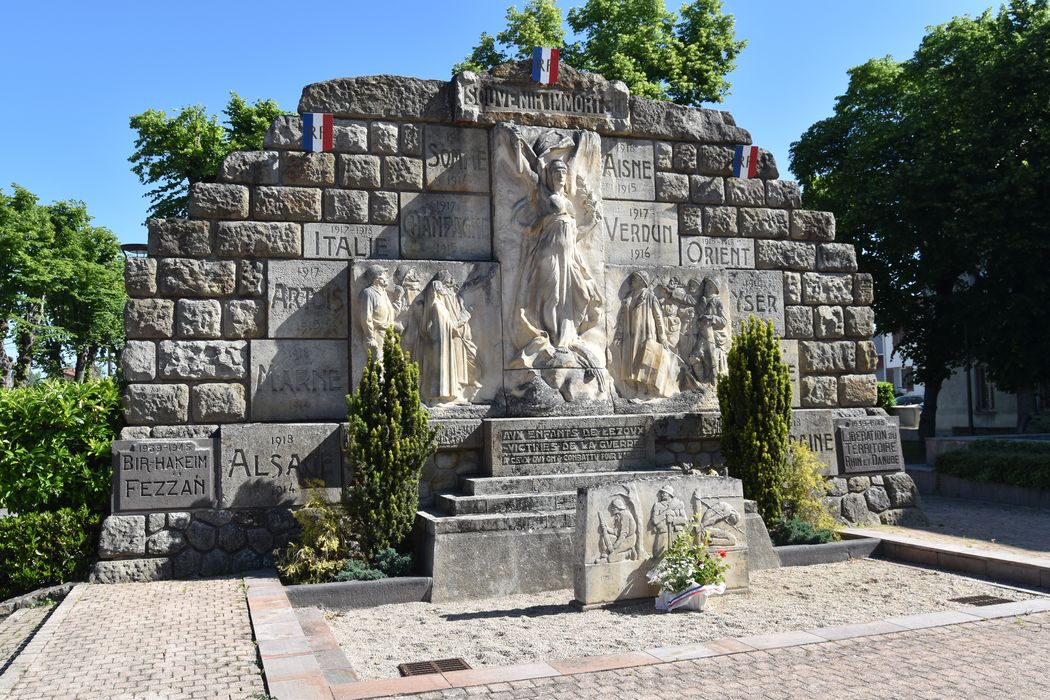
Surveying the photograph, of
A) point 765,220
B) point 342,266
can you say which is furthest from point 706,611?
point 765,220

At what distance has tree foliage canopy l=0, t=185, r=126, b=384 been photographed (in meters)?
27.2

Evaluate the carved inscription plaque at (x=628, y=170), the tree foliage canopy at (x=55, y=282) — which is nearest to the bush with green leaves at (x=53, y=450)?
the carved inscription plaque at (x=628, y=170)

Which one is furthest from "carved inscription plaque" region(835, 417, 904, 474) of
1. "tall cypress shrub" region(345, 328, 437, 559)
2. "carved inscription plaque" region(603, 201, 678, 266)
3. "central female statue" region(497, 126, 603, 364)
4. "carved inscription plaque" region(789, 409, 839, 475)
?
"tall cypress shrub" region(345, 328, 437, 559)

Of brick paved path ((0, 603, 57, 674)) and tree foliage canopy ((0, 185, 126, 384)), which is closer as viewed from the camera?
brick paved path ((0, 603, 57, 674))

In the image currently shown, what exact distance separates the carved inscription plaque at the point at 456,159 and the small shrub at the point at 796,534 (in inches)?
202

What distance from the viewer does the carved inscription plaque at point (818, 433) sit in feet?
38.2

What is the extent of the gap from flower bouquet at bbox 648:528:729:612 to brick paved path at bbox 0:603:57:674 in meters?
4.92

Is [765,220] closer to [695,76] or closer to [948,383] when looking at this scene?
[695,76]

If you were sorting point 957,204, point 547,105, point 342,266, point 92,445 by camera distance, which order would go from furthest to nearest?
point 957,204
point 547,105
point 342,266
point 92,445

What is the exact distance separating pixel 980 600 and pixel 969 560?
122cm

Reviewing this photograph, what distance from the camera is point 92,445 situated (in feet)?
30.8

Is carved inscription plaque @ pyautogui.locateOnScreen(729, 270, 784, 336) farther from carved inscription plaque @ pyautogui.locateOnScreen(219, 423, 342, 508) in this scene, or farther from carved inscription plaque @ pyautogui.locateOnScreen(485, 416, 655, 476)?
carved inscription plaque @ pyautogui.locateOnScreen(219, 423, 342, 508)

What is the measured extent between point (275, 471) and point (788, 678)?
586 cm

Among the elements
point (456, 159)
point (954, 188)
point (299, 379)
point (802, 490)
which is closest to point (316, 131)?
point (456, 159)
